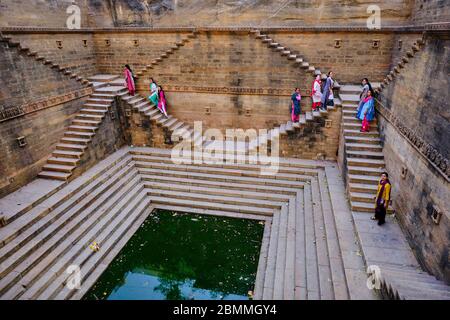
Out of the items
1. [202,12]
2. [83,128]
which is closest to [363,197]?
[83,128]

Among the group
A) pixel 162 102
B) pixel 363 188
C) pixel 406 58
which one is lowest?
pixel 363 188

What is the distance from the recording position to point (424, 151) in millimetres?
6727

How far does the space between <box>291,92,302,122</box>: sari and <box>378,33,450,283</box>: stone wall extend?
4.11 m

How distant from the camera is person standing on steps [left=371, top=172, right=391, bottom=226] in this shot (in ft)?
24.4

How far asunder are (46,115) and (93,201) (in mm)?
3839

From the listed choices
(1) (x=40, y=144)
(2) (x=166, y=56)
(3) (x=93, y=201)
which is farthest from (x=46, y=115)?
(2) (x=166, y=56)

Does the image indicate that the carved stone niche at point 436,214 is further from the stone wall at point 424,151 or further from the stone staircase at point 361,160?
the stone staircase at point 361,160

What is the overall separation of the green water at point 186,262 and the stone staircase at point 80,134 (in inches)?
147

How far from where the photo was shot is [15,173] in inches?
384

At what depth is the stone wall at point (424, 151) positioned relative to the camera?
233 inches

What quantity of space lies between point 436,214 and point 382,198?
5.20 feet
